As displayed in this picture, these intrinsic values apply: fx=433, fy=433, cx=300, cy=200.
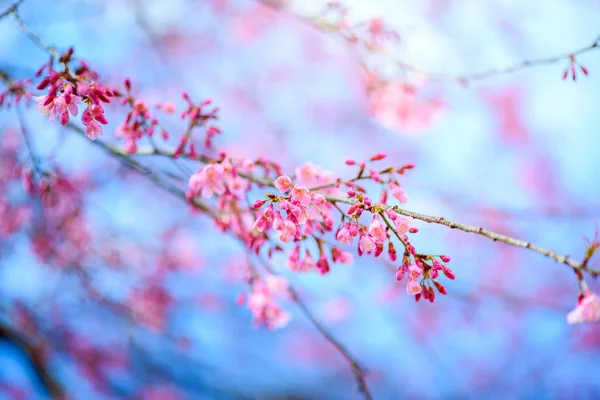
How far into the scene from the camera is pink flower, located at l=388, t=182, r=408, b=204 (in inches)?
68.9

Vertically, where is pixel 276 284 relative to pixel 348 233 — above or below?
above

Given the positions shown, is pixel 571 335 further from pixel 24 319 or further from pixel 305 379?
pixel 24 319

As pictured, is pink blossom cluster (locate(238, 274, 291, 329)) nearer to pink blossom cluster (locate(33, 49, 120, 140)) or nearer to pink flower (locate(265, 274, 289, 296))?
pink flower (locate(265, 274, 289, 296))

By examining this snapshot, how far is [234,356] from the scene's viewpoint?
873 centimetres

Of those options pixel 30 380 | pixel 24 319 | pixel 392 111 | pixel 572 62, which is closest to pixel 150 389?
pixel 30 380

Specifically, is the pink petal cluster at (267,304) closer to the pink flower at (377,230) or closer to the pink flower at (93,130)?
the pink flower at (377,230)

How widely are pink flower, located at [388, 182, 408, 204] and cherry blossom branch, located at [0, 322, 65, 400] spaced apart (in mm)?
5391

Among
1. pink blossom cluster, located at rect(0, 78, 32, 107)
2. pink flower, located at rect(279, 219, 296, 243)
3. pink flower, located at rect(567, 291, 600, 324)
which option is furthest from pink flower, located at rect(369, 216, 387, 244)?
pink blossom cluster, located at rect(0, 78, 32, 107)

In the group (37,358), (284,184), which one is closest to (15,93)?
(284,184)

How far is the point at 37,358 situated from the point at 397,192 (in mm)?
5756

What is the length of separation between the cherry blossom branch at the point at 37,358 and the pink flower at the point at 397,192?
5.39 metres

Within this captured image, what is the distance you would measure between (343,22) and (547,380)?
7.74 m

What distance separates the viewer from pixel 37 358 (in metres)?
5.57

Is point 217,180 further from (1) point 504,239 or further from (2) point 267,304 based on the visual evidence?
(1) point 504,239
